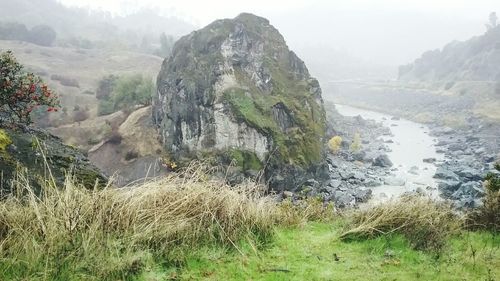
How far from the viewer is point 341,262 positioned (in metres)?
6.02

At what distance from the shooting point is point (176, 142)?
39844 millimetres

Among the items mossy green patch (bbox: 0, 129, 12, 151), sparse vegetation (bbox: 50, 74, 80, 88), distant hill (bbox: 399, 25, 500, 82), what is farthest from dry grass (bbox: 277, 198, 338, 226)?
distant hill (bbox: 399, 25, 500, 82)

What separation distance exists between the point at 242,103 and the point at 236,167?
20.3 feet

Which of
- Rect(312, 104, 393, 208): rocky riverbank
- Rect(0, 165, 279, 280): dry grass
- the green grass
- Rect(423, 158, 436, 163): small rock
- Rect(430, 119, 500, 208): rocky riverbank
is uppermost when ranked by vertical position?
Rect(0, 165, 279, 280): dry grass

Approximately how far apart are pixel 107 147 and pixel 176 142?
7485 mm

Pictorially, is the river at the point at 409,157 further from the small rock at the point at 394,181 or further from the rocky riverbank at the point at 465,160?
the rocky riverbank at the point at 465,160

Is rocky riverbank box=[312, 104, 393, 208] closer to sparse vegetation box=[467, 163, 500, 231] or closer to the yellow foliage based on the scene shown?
the yellow foliage

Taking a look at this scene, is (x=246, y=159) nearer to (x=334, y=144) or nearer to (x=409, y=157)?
(x=334, y=144)

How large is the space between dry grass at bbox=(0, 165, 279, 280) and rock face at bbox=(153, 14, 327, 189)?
1050 inches

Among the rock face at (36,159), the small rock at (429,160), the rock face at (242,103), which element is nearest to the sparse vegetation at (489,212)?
the rock face at (36,159)

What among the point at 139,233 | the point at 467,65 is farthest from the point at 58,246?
the point at 467,65

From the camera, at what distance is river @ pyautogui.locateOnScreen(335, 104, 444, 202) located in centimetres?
3772

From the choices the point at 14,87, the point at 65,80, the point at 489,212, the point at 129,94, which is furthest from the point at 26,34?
the point at 489,212

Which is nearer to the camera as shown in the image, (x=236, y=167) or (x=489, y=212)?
(x=489, y=212)
